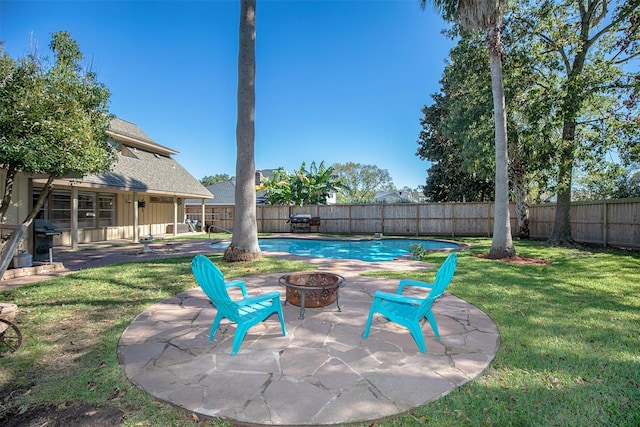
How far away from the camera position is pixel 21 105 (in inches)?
217

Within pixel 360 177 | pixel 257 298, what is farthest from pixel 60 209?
pixel 360 177

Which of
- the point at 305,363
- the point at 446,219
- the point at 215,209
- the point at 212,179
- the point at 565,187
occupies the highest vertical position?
the point at 212,179

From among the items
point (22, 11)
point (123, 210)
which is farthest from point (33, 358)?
point (123, 210)

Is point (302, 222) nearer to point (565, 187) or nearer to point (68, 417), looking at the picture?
point (565, 187)

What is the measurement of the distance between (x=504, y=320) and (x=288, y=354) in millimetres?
3157

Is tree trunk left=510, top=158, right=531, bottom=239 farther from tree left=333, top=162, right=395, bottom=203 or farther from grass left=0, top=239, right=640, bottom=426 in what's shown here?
tree left=333, top=162, right=395, bottom=203

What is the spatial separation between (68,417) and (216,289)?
1.50 metres

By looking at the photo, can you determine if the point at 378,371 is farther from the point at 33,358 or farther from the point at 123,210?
the point at 123,210

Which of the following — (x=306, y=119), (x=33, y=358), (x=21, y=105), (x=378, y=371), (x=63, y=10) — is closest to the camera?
(x=378, y=371)

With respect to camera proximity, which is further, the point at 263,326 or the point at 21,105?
the point at 21,105

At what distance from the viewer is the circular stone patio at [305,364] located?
8.11 feet

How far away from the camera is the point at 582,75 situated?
1065 cm

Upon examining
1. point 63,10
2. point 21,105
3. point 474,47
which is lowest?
point 21,105

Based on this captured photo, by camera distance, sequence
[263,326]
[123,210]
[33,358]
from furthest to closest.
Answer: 1. [123,210]
2. [263,326]
3. [33,358]
